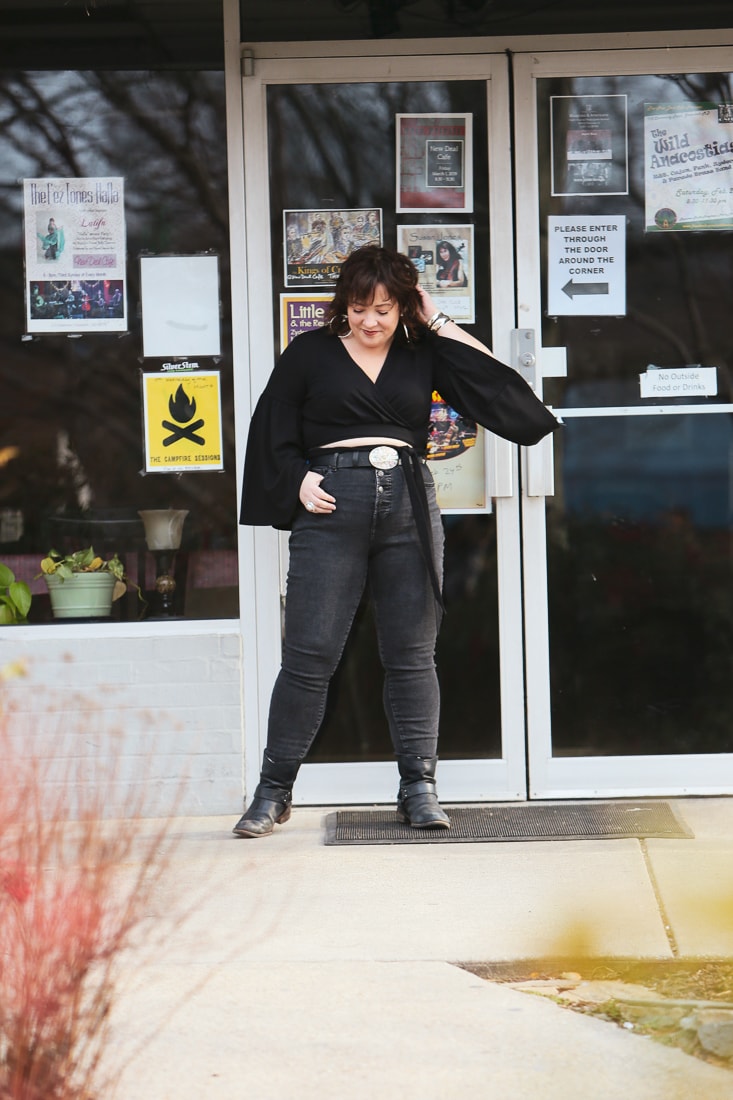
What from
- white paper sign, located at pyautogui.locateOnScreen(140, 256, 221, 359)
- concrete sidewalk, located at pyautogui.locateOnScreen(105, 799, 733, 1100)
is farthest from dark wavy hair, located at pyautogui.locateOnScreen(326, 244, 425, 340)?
concrete sidewalk, located at pyautogui.locateOnScreen(105, 799, 733, 1100)

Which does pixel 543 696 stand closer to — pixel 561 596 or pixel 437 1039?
pixel 561 596

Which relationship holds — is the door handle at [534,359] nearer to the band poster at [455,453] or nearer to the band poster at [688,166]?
the band poster at [455,453]

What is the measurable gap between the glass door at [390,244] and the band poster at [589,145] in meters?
0.20

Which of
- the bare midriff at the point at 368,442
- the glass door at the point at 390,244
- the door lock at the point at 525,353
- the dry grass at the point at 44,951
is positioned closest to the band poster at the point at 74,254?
the glass door at the point at 390,244

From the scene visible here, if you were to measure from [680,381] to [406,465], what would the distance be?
120 centimetres

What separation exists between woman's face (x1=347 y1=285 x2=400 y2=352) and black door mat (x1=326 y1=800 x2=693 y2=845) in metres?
1.58

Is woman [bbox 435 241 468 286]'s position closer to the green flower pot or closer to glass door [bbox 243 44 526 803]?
glass door [bbox 243 44 526 803]

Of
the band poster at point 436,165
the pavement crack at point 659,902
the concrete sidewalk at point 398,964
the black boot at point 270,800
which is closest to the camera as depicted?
the concrete sidewalk at point 398,964

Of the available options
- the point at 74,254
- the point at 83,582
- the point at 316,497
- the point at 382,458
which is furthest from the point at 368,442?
the point at 74,254

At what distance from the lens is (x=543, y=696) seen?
5.04m

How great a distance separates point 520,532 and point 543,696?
0.59 meters

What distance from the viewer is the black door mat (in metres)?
4.51

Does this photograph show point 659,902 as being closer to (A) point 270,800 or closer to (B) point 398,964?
(B) point 398,964

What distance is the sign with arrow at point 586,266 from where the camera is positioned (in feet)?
16.5
